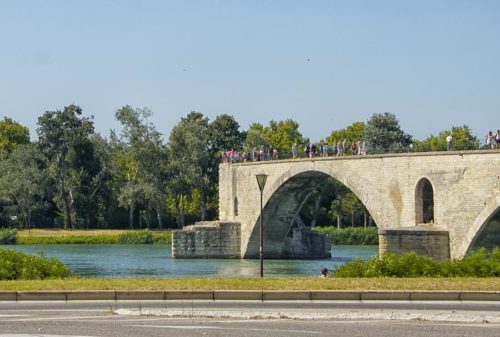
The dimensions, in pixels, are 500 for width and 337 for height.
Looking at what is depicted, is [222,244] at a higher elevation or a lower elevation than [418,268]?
higher

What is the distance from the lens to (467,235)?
5475 cm

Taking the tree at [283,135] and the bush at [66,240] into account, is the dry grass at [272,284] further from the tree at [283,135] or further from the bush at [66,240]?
the tree at [283,135]

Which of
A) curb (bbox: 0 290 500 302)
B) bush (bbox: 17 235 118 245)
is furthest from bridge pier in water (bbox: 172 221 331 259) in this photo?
curb (bbox: 0 290 500 302)

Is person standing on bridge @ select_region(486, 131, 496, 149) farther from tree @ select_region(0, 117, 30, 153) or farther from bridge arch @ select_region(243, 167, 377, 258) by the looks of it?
tree @ select_region(0, 117, 30, 153)

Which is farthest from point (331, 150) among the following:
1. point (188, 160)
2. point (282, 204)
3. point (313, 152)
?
point (188, 160)

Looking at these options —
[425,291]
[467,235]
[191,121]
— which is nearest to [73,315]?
[425,291]

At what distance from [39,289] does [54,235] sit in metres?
82.0

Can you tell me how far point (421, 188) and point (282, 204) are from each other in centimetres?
2279

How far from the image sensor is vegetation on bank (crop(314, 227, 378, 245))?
99.1 m

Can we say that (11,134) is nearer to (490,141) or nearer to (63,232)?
(63,232)

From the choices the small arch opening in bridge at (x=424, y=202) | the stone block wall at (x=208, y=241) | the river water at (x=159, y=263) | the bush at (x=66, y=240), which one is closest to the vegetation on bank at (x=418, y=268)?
the river water at (x=159, y=263)

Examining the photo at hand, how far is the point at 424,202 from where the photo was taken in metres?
59.9

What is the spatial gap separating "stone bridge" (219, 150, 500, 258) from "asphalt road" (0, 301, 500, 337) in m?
31.2

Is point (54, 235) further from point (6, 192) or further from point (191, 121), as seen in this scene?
point (191, 121)
